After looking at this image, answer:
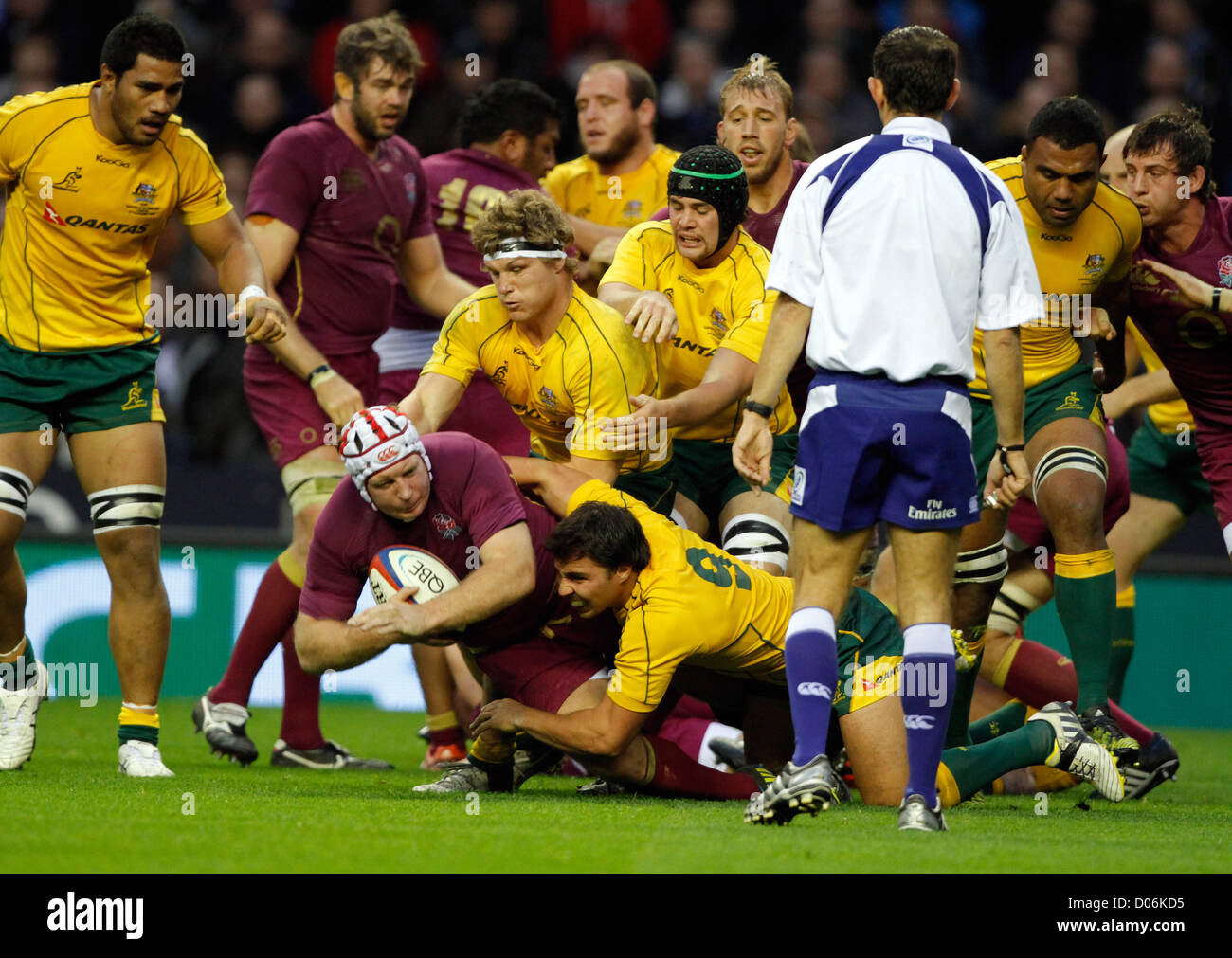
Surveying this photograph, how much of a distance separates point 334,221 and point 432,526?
7.96 feet

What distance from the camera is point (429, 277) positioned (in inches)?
324

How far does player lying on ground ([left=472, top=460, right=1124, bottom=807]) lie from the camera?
5.78 m

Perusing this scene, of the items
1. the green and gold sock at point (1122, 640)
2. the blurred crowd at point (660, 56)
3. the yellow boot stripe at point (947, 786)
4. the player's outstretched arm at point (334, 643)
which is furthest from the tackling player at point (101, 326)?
the blurred crowd at point (660, 56)

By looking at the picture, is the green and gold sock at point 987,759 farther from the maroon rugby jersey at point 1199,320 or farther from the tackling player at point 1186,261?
the maroon rugby jersey at point 1199,320

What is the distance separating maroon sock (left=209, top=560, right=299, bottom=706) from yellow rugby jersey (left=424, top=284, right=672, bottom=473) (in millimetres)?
1456

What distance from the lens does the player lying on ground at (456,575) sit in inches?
224

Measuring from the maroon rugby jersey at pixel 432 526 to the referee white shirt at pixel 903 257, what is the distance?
1.36m

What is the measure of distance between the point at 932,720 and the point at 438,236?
482cm

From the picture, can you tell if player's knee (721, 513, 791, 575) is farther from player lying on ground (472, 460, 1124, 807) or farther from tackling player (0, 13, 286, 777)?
tackling player (0, 13, 286, 777)

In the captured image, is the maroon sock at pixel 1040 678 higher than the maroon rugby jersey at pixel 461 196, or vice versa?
the maroon rugby jersey at pixel 461 196

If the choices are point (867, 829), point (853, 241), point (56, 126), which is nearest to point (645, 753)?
point (867, 829)

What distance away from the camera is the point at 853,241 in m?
4.96

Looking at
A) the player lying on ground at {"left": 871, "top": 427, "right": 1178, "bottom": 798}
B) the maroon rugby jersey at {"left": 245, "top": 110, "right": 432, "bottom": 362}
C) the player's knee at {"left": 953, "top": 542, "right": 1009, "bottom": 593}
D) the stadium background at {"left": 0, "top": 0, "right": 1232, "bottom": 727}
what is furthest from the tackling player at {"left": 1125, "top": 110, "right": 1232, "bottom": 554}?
the stadium background at {"left": 0, "top": 0, "right": 1232, "bottom": 727}
